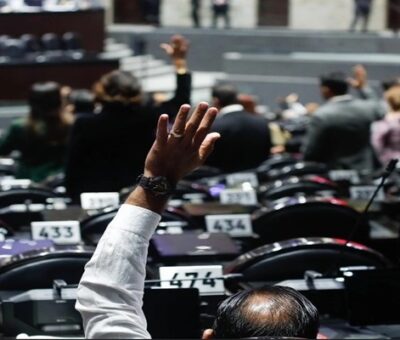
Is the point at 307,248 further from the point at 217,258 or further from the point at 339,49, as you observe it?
the point at 339,49

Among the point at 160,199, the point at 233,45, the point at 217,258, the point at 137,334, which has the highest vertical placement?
the point at 160,199

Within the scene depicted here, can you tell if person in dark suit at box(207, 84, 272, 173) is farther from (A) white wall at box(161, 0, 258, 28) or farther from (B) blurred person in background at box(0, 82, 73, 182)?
(A) white wall at box(161, 0, 258, 28)

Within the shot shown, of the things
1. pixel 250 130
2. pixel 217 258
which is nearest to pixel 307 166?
pixel 250 130

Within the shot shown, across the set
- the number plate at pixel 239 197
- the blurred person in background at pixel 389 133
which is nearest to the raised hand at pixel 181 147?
the number plate at pixel 239 197

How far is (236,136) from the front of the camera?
650cm

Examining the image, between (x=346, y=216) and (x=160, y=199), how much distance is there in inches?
85.5

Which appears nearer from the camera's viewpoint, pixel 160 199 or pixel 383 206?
pixel 160 199

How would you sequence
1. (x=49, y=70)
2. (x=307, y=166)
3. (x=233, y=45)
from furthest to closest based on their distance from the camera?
(x=233, y=45) < (x=49, y=70) < (x=307, y=166)

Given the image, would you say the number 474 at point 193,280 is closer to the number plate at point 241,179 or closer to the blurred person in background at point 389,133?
the number plate at point 241,179

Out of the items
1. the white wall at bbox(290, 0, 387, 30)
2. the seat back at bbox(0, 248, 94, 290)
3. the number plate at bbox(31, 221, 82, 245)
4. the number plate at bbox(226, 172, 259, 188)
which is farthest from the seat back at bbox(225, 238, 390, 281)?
the white wall at bbox(290, 0, 387, 30)

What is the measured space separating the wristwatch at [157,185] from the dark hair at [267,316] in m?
0.21

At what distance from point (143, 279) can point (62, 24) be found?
1485 centimetres

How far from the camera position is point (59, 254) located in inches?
111

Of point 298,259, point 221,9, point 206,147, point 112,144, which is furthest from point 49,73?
point 206,147
